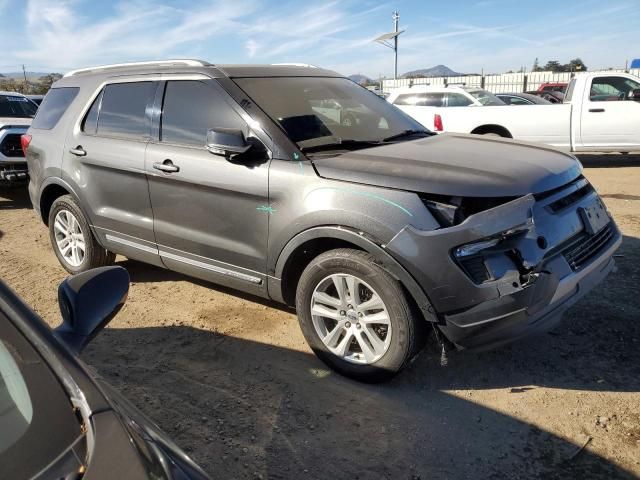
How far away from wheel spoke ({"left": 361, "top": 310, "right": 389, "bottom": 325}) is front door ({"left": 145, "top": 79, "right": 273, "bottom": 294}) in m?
0.79

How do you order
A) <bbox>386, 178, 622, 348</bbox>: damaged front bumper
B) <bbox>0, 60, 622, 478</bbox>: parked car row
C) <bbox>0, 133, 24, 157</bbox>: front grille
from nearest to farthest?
<bbox>0, 60, 622, 478</bbox>: parked car row < <bbox>386, 178, 622, 348</bbox>: damaged front bumper < <bbox>0, 133, 24, 157</bbox>: front grille

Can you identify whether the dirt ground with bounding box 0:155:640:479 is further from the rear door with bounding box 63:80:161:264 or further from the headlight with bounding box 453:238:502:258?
the headlight with bounding box 453:238:502:258

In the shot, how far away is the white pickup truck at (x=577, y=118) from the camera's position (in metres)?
10.3

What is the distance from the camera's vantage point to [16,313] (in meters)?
1.48

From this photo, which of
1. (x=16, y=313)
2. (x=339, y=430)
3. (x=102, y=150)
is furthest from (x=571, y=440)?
(x=102, y=150)

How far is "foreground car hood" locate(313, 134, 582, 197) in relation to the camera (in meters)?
2.86

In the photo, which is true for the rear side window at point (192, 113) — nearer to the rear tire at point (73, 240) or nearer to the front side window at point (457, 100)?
the rear tire at point (73, 240)

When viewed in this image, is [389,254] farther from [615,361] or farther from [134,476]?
[134,476]

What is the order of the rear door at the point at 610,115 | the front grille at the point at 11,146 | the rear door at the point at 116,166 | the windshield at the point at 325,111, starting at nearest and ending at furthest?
the windshield at the point at 325,111, the rear door at the point at 116,166, the front grille at the point at 11,146, the rear door at the point at 610,115

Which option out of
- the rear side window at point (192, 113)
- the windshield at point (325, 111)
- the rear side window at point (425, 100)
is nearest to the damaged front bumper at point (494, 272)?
the windshield at point (325, 111)

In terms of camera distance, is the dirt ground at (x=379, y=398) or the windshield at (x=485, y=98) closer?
the dirt ground at (x=379, y=398)

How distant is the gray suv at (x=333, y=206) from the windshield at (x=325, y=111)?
0.02 m

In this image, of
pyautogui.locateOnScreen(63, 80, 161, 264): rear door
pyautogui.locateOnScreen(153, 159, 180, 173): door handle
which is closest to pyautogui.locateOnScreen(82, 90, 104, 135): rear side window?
pyautogui.locateOnScreen(63, 80, 161, 264): rear door

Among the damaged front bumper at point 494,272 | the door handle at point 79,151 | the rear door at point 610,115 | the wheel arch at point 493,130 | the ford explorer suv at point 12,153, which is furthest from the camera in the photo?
the wheel arch at point 493,130
